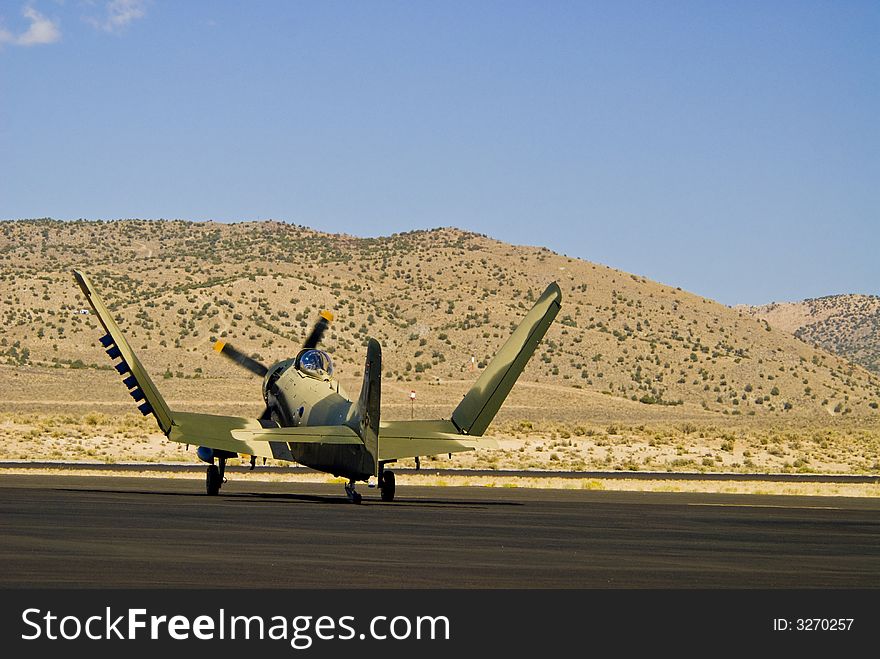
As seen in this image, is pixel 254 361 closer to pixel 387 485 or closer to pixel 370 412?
pixel 387 485

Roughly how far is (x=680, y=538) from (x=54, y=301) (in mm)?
135766

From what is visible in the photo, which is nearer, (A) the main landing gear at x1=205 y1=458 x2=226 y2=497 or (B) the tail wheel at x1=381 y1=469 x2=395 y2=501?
(B) the tail wheel at x1=381 y1=469 x2=395 y2=501

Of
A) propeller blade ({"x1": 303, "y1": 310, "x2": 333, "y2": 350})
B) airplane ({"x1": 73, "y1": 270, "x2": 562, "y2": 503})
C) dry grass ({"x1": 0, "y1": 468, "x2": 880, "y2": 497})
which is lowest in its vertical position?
dry grass ({"x1": 0, "y1": 468, "x2": 880, "y2": 497})

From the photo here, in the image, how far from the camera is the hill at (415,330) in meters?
124

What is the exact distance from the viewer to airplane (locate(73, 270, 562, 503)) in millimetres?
32031

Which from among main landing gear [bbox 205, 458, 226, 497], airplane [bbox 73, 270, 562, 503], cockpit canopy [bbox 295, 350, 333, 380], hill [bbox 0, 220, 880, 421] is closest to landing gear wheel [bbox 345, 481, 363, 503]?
airplane [bbox 73, 270, 562, 503]

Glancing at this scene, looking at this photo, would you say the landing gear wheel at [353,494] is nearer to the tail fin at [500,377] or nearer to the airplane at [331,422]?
the airplane at [331,422]

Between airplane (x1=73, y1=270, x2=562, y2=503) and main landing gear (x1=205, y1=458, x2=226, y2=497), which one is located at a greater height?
airplane (x1=73, y1=270, x2=562, y2=503)

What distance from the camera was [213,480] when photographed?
37250 millimetres

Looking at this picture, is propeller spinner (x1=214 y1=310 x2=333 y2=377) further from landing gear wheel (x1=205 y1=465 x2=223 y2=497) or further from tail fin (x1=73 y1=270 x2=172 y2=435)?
landing gear wheel (x1=205 y1=465 x2=223 y2=497)

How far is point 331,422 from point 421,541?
1136 cm

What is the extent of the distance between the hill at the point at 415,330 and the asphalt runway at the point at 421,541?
2847 inches

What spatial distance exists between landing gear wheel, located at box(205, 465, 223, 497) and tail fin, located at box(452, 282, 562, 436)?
630cm

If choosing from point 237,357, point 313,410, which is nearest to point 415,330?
point 237,357
